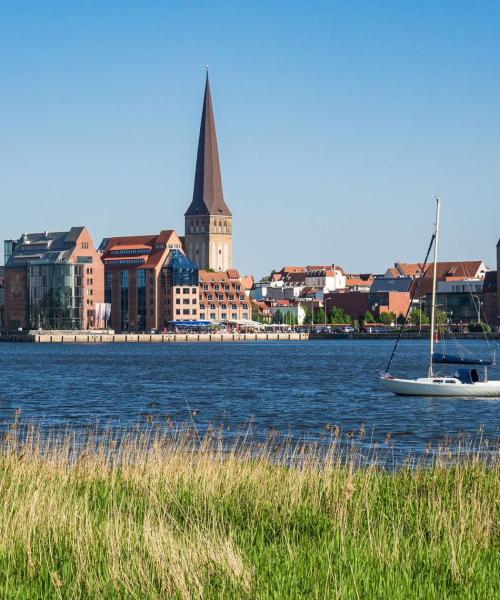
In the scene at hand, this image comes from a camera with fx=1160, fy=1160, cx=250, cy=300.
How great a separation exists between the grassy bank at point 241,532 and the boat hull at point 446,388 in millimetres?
37674

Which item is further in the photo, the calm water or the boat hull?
the boat hull

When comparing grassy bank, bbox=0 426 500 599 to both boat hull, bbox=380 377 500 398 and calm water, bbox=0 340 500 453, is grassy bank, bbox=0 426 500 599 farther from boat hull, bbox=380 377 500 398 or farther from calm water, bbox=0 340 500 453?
boat hull, bbox=380 377 500 398

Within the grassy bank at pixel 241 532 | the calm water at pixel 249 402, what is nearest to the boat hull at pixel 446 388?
the calm water at pixel 249 402

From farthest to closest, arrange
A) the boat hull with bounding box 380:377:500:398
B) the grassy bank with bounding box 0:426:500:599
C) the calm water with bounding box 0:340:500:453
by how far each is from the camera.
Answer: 1. the boat hull with bounding box 380:377:500:398
2. the calm water with bounding box 0:340:500:453
3. the grassy bank with bounding box 0:426:500:599

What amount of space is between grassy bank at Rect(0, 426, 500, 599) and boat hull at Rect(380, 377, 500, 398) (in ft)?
124

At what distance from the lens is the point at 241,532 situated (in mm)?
15734

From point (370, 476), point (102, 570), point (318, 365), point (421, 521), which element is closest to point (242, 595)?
point (102, 570)

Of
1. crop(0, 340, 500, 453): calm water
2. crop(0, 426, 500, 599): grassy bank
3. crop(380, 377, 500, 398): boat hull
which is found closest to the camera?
crop(0, 426, 500, 599): grassy bank

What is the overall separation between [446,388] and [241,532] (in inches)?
1729

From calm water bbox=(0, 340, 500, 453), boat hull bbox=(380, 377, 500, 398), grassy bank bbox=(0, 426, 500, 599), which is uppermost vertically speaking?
grassy bank bbox=(0, 426, 500, 599)

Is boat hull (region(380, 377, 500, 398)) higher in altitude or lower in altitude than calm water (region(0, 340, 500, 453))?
higher

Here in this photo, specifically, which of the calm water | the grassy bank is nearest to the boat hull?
the calm water

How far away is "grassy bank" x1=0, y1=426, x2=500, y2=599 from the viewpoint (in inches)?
507

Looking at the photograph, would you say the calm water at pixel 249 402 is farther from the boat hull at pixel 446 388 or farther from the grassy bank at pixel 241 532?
the grassy bank at pixel 241 532
